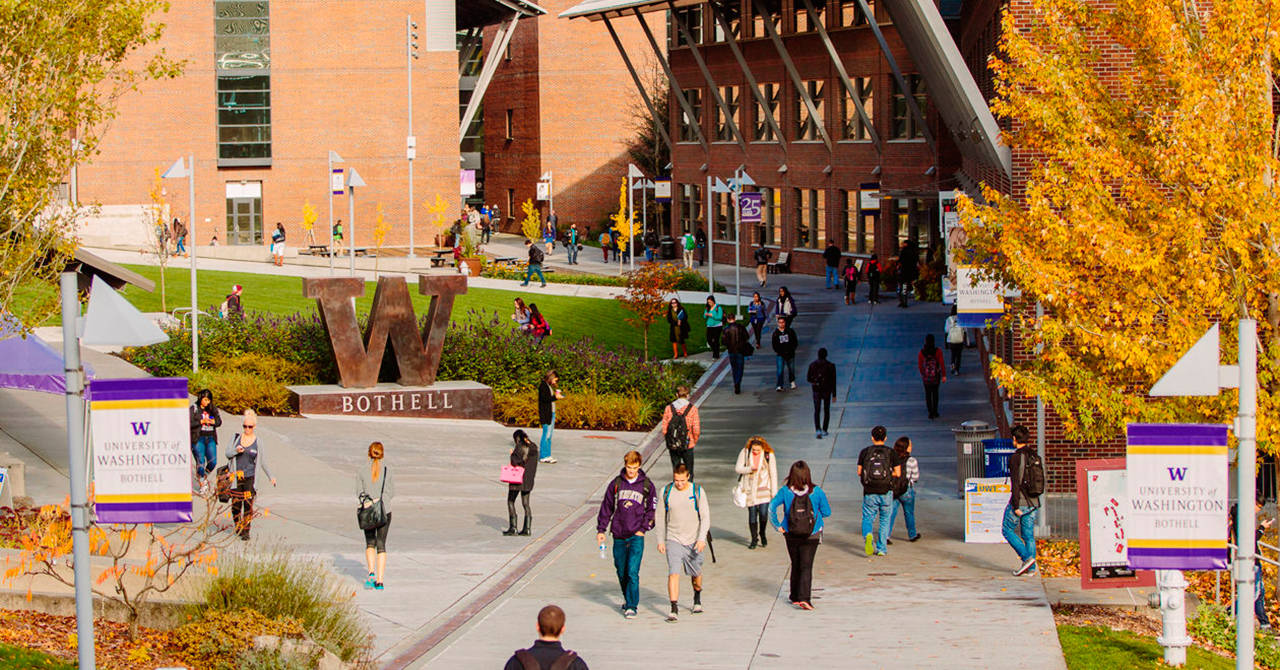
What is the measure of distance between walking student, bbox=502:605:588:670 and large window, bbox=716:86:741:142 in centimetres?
5165

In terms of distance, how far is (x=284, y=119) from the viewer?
65.4 metres

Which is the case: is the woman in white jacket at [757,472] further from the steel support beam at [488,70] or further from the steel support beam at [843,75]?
the steel support beam at [488,70]

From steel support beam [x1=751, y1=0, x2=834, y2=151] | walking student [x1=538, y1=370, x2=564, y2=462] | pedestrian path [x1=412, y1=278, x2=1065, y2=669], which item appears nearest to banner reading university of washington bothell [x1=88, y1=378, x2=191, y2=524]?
pedestrian path [x1=412, y1=278, x2=1065, y2=669]

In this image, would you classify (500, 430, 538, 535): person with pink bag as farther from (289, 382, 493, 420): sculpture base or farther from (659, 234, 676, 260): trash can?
(659, 234, 676, 260): trash can

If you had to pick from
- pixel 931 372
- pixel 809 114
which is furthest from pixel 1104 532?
pixel 809 114

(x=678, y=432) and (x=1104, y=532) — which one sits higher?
(x=678, y=432)

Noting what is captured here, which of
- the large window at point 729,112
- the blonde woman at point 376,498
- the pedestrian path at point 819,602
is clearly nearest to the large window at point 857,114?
the large window at point 729,112

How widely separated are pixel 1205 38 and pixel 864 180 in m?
37.1

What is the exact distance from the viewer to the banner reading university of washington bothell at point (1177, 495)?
10.9 m

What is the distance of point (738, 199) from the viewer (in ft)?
138

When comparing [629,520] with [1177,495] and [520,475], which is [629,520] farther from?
[1177,495]

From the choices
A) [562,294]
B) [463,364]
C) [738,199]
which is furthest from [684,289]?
[463,364]

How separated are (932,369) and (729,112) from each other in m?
33.5

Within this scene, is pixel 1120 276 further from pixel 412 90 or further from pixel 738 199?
pixel 412 90
